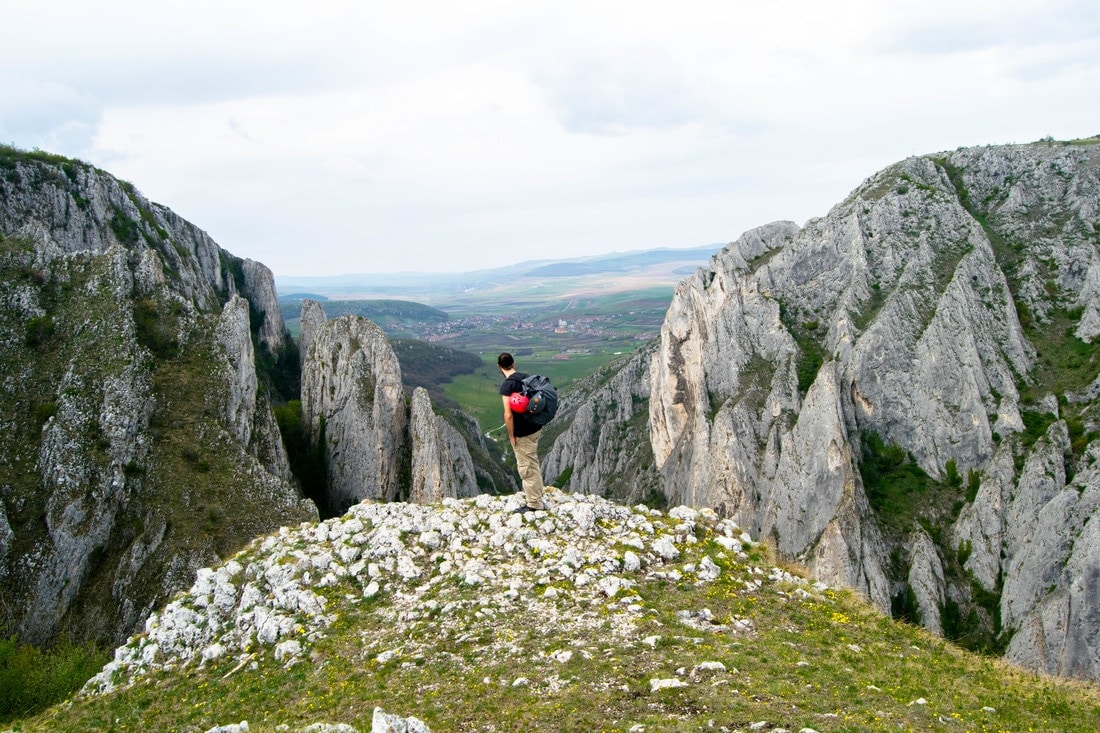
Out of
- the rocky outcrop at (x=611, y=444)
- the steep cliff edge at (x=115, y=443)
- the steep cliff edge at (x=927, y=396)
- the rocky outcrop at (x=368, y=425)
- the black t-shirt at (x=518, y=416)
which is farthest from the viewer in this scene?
the rocky outcrop at (x=611, y=444)

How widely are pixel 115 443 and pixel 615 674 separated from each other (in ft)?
149

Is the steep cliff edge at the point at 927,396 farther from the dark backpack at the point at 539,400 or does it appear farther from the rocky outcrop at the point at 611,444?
the dark backpack at the point at 539,400

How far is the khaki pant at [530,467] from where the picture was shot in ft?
62.6

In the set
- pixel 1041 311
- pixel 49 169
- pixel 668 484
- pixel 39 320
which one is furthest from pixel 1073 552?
pixel 49 169

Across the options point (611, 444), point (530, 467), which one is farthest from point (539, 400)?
point (611, 444)

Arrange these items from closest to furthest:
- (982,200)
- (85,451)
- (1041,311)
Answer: (85,451)
(1041,311)
(982,200)

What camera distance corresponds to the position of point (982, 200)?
96688 millimetres

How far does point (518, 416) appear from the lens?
18.4 m

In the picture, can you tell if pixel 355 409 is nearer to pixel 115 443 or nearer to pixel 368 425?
pixel 368 425

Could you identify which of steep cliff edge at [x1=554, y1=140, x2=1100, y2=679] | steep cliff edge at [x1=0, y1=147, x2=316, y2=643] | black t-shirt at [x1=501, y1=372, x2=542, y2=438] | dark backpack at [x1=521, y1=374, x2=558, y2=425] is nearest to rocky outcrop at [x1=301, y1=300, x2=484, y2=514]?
steep cliff edge at [x1=0, y1=147, x2=316, y2=643]

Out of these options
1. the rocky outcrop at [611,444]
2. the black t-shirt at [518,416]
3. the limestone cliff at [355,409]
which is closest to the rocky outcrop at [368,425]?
the limestone cliff at [355,409]

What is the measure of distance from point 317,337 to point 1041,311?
91.9 metres

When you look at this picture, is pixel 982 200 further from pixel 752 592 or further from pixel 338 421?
pixel 752 592

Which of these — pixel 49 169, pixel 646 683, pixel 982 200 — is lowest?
pixel 646 683
